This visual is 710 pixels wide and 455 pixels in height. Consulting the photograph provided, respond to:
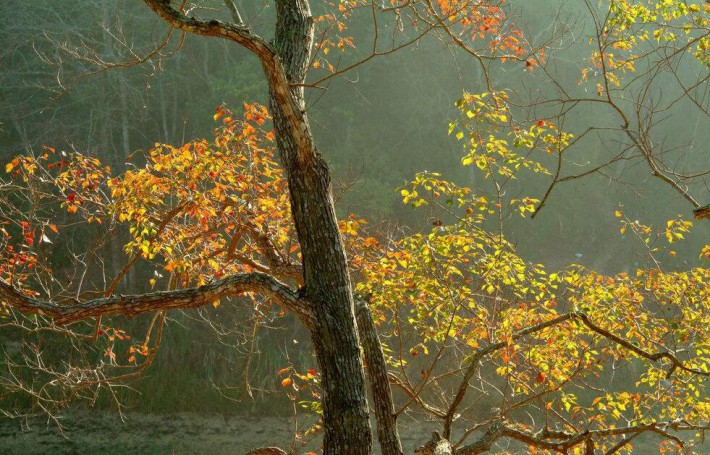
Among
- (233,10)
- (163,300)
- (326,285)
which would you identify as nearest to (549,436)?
(326,285)

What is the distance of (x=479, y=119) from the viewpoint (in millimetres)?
4867

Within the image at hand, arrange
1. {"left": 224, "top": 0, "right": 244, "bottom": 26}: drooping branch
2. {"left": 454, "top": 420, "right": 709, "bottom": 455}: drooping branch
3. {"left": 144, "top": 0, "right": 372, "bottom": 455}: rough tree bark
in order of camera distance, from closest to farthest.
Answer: {"left": 144, "top": 0, "right": 372, "bottom": 455}: rough tree bark → {"left": 224, "top": 0, "right": 244, "bottom": 26}: drooping branch → {"left": 454, "top": 420, "right": 709, "bottom": 455}: drooping branch

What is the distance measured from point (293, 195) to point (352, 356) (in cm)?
77

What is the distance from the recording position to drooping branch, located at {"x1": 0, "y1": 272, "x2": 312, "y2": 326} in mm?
3371

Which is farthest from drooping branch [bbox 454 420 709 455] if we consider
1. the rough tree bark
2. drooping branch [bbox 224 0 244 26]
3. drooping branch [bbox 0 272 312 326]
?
drooping branch [bbox 224 0 244 26]

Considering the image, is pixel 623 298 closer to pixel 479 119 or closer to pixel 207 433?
pixel 479 119

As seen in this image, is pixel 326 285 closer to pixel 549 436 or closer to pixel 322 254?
pixel 322 254

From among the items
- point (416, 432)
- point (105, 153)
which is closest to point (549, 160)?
point (416, 432)

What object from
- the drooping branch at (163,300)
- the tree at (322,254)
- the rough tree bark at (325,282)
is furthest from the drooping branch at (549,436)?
the drooping branch at (163,300)

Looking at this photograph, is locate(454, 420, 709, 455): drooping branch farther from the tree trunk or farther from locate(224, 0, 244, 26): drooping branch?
locate(224, 0, 244, 26): drooping branch

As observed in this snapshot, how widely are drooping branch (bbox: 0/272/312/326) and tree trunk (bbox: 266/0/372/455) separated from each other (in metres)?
0.09

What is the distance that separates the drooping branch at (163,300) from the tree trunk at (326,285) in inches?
3.6

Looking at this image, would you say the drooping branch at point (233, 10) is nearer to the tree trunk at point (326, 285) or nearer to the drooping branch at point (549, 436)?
the tree trunk at point (326, 285)

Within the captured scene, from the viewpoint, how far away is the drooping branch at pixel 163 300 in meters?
3.37
